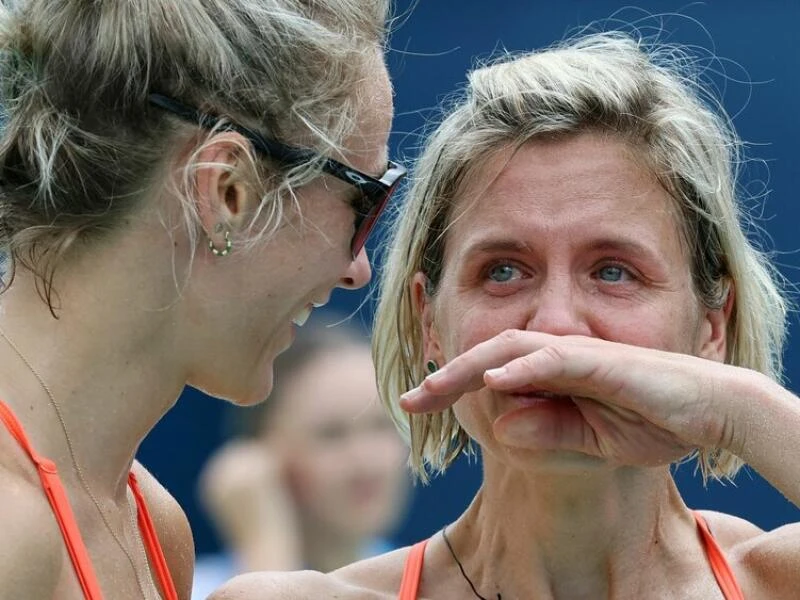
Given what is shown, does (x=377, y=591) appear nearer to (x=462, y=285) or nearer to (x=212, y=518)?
(x=462, y=285)

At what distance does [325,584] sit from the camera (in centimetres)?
292

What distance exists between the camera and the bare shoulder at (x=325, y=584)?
2887 mm

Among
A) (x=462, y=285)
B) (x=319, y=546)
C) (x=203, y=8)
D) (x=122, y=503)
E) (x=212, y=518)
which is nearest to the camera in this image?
(x=203, y=8)

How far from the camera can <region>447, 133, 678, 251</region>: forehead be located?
8.82 feet

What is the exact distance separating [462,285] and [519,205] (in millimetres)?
204

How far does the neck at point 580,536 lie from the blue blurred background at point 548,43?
8.30 feet

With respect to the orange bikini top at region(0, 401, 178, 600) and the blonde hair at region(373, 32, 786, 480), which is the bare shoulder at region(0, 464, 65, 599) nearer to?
the orange bikini top at region(0, 401, 178, 600)

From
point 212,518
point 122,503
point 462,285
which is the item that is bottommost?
point 212,518

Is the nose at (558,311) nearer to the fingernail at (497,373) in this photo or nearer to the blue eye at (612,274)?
the blue eye at (612,274)

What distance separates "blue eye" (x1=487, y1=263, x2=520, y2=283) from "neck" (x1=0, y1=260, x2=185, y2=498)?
69cm

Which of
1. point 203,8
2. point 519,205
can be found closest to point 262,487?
point 519,205

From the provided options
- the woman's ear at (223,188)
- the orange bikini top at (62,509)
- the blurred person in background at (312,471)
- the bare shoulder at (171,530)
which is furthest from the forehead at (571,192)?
the blurred person in background at (312,471)

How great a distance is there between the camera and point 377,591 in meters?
2.90

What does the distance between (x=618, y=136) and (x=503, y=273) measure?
36cm
